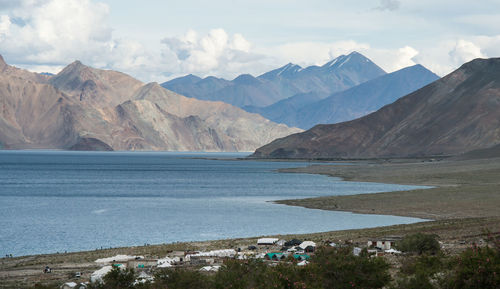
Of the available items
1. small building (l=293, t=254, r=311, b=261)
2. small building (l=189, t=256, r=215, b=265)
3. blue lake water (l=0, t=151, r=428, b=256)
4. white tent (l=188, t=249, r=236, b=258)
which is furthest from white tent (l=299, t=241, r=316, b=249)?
blue lake water (l=0, t=151, r=428, b=256)

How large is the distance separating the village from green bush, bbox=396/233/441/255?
594mm

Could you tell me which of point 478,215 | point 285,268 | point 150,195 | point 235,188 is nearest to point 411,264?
point 285,268

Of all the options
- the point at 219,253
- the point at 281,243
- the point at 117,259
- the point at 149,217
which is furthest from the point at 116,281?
the point at 149,217

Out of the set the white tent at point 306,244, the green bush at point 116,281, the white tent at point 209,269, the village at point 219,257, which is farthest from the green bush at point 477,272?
the white tent at point 306,244

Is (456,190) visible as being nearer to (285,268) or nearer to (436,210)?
(436,210)

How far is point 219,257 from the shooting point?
3228 centimetres

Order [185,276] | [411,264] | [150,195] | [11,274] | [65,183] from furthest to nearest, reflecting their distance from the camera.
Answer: [65,183] < [150,195] < [11,274] < [411,264] < [185,276]

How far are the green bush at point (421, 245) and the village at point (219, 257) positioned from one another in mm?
594

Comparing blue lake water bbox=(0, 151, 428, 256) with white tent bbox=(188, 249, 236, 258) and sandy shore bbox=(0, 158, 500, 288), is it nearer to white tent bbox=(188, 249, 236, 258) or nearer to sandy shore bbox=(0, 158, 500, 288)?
sandy shore bbox=(0, 158, 500, 288)

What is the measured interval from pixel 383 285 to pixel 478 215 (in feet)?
111

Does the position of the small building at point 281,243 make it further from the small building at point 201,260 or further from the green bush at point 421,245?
the green bush at point 421,245

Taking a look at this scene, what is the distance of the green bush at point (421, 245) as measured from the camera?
30.2 metres

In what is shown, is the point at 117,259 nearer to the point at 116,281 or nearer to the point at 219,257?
the point at 219,257

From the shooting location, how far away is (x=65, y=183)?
11400 cm
